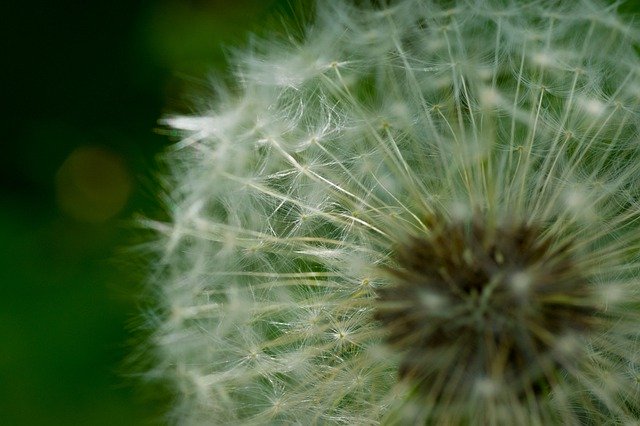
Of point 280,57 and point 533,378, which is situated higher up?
point 280,57

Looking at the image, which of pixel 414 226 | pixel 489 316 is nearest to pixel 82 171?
pixel 414 226

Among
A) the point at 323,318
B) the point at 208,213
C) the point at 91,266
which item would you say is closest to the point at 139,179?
the point at 91,266

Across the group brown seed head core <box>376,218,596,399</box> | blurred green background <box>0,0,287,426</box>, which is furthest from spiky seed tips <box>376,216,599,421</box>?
blurred green background <box>0,0,287,426</box>

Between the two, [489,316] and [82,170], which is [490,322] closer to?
[489,316]

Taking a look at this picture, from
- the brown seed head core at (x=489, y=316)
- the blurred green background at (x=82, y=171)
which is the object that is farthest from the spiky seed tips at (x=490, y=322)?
the blurred green background at (x=82, y=171)

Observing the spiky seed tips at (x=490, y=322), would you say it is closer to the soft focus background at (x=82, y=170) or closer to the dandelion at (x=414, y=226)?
the dandelion at (x=414, y=226)

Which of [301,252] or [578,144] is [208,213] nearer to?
[301,252]
